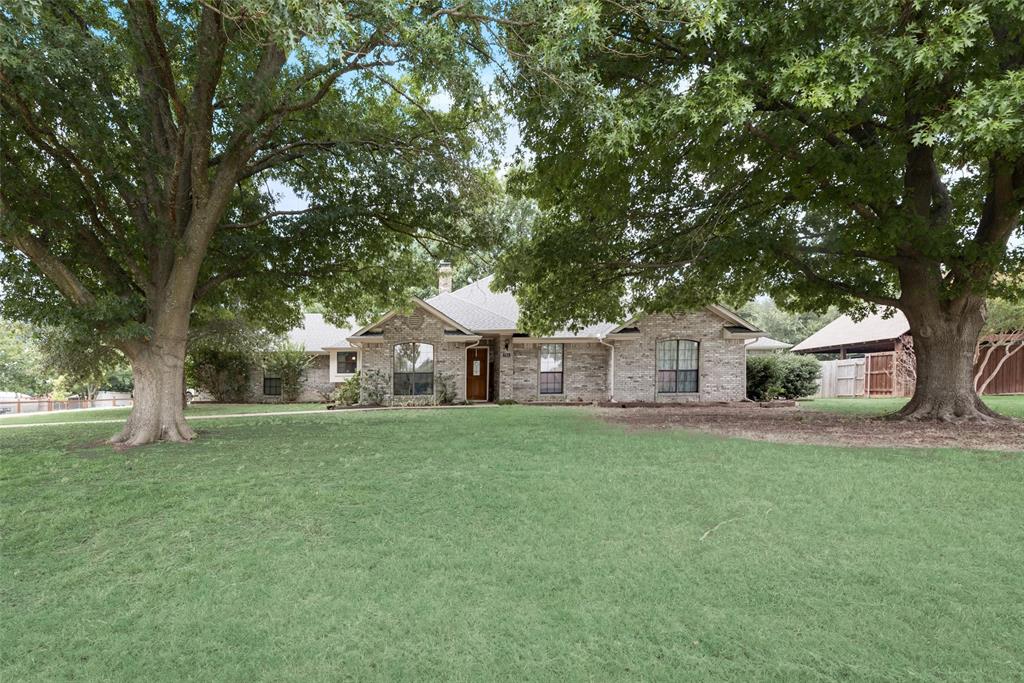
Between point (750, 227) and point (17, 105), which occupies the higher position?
point (17, 105)

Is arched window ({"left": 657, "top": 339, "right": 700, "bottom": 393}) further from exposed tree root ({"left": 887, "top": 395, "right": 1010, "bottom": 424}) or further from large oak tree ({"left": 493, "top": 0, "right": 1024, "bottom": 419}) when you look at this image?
exposed tree root ({"left": 887, "top": 395, "right": 1010, "bottom": 424})

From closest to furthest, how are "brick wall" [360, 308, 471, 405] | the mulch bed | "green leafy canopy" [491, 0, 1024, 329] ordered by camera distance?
1. "green leafy canopy" [491, 0, 1024, 329]
2. the mulch bed
3. "brick wall" [360, 308, 471, 405]

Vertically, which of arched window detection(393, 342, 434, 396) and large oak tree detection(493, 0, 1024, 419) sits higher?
large oak tree detection(493, 0, 1024, 419)

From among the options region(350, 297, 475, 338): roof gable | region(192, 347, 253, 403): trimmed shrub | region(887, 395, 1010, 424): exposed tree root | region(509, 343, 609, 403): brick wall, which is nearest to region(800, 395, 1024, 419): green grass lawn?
region(887, 395, 1010, 424): exposed tree root

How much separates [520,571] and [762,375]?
21.4 m

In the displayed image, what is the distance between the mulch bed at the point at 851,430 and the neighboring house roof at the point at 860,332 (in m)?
15.2

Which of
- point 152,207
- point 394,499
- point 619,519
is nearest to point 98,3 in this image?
point 152,207

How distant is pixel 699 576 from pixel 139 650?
11.3ft

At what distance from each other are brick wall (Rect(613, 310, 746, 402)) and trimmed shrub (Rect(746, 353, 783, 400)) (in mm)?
1467

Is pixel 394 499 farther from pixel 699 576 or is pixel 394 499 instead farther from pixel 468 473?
pixel 699 576

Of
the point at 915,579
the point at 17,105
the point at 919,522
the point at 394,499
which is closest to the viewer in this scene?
the point at 915,579

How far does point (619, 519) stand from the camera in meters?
5.04

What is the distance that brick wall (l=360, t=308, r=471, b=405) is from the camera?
812 inches

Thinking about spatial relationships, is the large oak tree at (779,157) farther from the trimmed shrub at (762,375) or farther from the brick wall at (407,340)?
the trimmed shrub at (762,375)
